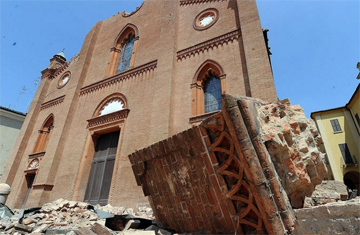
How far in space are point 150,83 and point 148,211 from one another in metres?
5.68

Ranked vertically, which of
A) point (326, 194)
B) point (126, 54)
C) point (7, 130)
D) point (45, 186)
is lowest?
point (326, 194)

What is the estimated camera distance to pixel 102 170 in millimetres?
9539

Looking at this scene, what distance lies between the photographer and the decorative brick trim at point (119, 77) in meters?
10.5

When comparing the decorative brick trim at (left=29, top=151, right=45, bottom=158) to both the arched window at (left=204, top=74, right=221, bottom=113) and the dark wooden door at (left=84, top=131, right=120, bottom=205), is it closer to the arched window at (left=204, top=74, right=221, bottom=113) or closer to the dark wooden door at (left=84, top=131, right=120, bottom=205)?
the dark wooden door at (left=84, top=131, right=120, bottom=205)

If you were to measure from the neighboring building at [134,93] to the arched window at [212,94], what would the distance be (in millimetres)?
44

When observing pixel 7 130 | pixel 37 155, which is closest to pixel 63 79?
pixel 37 155

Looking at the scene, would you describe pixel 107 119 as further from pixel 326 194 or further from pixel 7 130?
pixel 7 130

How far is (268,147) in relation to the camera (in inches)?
101

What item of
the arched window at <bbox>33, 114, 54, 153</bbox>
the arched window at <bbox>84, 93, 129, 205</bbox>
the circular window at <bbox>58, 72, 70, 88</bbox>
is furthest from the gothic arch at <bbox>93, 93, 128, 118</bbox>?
the circular window at <bbox>58, 72, 70, 88</bbox>

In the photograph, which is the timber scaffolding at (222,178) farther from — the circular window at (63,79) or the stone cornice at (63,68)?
the stone cornice at (63,68)

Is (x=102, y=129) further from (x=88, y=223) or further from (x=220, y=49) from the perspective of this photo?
(x=220, y=49)

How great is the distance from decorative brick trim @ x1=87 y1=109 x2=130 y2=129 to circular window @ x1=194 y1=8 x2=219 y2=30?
5.47 metres

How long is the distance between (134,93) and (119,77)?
6.00ft

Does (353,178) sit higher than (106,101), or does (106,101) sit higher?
(106,101)
